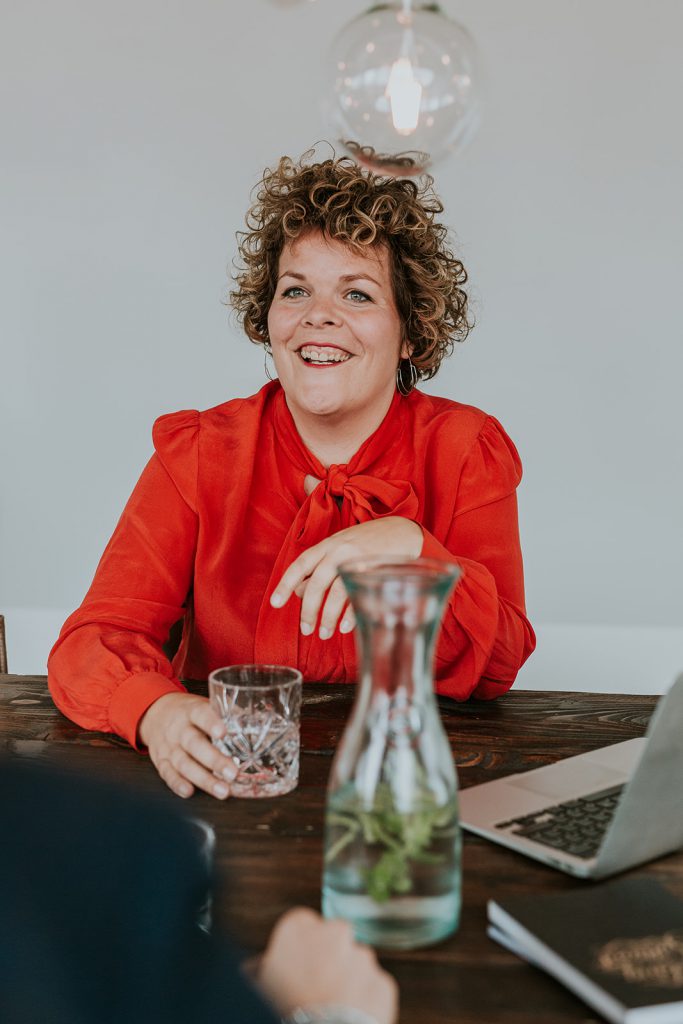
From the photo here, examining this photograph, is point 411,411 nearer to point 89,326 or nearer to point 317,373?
point 317,373

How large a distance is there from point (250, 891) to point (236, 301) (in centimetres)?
149

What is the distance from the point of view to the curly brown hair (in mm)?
1859

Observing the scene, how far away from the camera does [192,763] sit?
1145mm

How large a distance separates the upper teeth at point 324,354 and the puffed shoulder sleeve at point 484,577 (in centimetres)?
28

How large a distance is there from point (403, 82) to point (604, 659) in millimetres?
2553

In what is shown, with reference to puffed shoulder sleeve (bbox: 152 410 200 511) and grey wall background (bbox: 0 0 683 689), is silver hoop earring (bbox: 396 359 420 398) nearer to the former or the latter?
puffed shoulder sleeve (bbox: 152 410 200 511)

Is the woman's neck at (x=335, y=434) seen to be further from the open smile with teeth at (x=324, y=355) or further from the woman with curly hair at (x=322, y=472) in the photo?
the open smile with teeth at (x=324, y=355)

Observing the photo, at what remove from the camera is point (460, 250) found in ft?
10.2

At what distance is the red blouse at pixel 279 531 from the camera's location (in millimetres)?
1570

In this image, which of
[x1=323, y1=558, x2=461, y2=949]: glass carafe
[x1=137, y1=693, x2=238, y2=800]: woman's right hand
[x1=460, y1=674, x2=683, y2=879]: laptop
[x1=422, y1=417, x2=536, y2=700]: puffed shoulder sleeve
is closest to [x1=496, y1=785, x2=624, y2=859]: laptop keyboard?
[x1=460, y1=674, x2=683, y2=879]: laptop

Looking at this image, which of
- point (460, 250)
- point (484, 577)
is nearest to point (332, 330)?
point (484, 577)

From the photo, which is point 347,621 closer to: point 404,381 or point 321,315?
point 321,315

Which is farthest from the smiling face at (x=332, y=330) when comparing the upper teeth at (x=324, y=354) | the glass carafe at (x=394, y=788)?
the glass carafe at (x=394, y=788)

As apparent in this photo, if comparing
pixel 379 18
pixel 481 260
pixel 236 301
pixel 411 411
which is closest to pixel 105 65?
pixel 481 260
